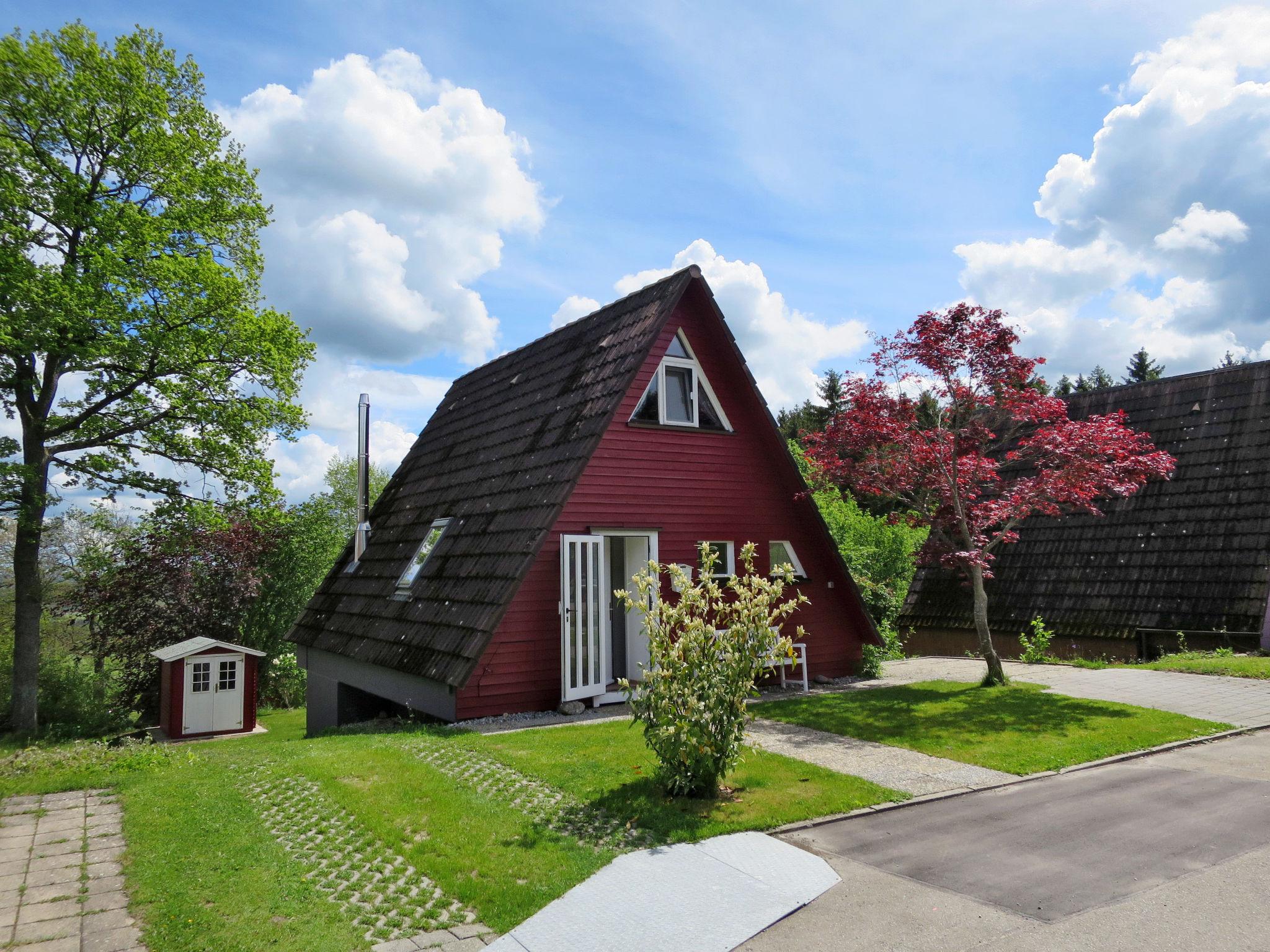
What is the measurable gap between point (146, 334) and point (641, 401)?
1133 centimetres

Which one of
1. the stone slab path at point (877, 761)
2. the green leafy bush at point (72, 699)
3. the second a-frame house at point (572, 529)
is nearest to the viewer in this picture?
the stone slab path at point (877, 761)

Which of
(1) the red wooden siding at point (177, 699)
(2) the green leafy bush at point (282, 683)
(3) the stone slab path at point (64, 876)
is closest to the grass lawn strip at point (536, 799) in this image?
(3) the stone slab path at point (64, 876)

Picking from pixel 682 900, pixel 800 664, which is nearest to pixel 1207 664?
pixel 800 664

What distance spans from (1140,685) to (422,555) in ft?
38.3

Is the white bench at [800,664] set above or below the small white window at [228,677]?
above

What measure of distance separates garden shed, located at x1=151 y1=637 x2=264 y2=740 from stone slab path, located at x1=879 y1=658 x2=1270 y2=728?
49.1 feet

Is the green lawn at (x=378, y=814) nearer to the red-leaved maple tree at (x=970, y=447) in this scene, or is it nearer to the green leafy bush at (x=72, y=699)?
the red-leaved maple tree at (x=970, y=447)

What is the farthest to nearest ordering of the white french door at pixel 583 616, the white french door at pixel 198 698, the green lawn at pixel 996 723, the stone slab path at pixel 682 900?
the white french door at pixel 198 698 < the white french door at pixel 583 616 < the green lawn at pixel 996 723 < the stone slab path at pixel 682 900

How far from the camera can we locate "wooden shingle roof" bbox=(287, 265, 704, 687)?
10.3 m

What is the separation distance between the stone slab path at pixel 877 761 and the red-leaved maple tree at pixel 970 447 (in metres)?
4.46

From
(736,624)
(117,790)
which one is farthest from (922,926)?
(117,790)

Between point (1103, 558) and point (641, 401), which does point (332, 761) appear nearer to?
point (641, 401)

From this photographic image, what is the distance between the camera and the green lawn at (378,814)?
15.1 feet

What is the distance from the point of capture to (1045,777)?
7.46 meters
